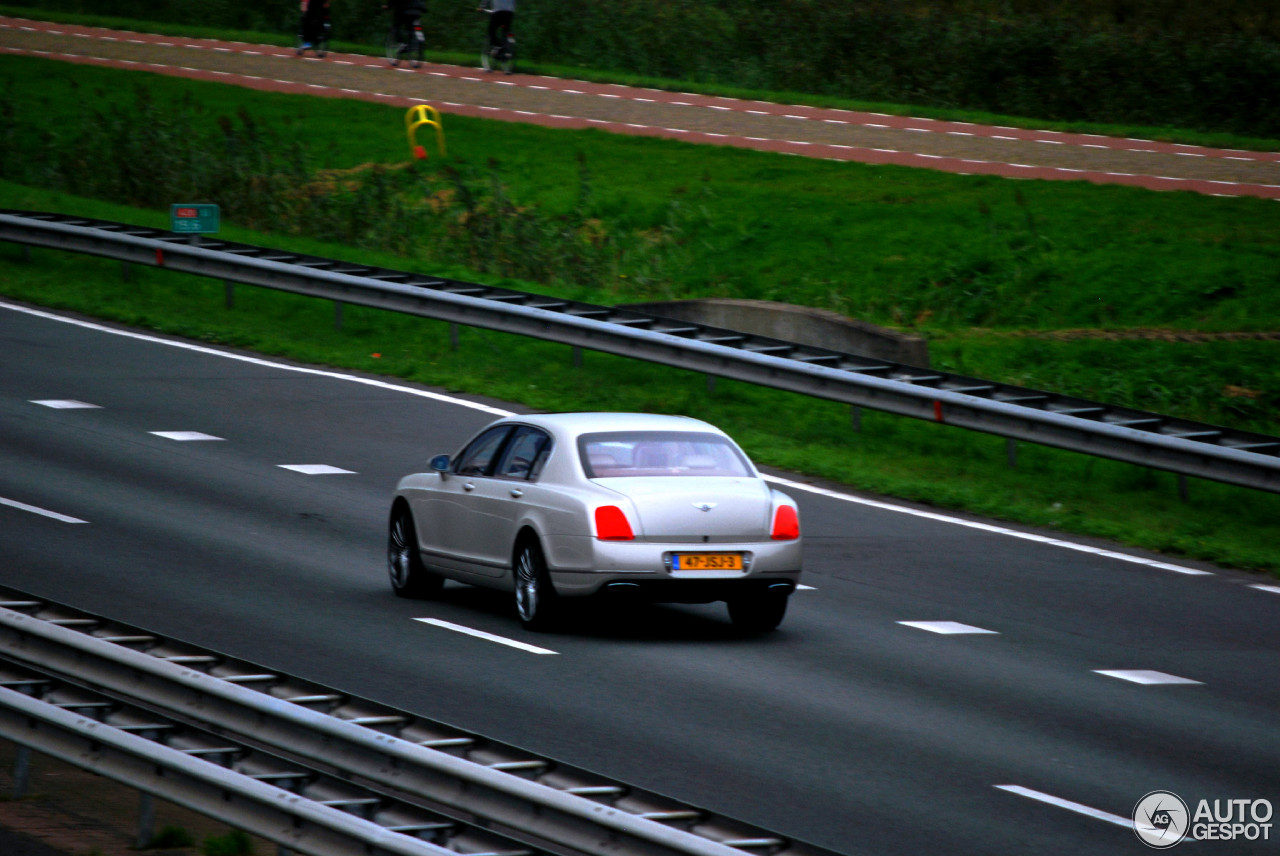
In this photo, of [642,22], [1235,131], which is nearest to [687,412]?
[1235,131]

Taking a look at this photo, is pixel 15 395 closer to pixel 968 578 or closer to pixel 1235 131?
pixel 968 578

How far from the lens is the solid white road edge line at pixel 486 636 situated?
11484 millimetres

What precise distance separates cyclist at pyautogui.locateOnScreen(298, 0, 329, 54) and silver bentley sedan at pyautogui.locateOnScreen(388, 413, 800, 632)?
3181 cm

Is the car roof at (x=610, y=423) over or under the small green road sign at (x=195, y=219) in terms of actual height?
over

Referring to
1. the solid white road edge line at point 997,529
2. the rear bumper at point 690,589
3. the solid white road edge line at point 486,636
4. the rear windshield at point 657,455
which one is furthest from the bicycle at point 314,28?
the rear bumper at point 690,589

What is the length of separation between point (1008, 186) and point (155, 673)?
22.7 meters

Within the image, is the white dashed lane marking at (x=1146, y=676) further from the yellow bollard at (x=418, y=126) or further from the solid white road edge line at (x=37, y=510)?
the yellow bollard at (x=418, y=126)

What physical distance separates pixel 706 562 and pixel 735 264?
15.7m

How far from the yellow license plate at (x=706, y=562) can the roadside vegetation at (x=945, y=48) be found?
90.3 ft

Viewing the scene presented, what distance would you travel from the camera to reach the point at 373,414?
19.8 m

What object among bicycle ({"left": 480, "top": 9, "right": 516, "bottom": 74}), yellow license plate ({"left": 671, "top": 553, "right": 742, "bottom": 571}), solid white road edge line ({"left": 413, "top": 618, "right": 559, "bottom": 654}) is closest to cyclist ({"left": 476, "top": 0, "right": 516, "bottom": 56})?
bicycle ({"left": 480, "top": 9, "right": 516, "bottom": 74})

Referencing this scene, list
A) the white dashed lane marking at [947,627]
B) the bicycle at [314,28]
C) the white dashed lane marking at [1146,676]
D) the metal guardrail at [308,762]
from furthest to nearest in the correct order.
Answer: the bicycle at [314,28]
the white dashed lane marking at [947,627]
the white dashed lane marking at [1146,676]
the metal guardrail at [308,762]

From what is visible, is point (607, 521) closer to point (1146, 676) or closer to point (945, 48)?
point (1146, 676)

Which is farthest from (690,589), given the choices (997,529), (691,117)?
(691,117)
